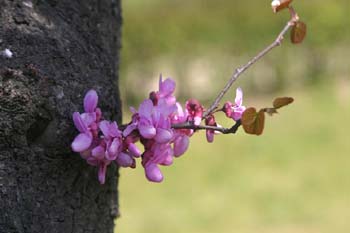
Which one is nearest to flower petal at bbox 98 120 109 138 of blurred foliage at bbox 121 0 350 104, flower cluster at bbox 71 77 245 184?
flower cluster at bbox 71 77 245 184

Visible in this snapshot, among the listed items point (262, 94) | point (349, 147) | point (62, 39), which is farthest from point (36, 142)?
point (262, 94)

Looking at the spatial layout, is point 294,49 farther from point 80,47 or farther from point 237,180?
point 80,47

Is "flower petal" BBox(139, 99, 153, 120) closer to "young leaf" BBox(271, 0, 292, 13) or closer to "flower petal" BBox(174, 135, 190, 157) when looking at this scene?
"flower petal" BBox(174, 135, 190, 157)

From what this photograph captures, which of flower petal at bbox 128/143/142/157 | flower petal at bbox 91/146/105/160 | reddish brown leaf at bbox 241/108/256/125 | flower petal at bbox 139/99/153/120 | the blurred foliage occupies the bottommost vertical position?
flower petal at bbox 91/146/105/160

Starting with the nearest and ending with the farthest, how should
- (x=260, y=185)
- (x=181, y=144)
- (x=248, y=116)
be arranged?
(x=248, y=116), (x=181, y=144), (x=260, y=185)

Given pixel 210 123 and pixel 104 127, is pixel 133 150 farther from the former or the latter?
pixel 210 123

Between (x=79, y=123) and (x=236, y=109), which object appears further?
(x=236, y=109)

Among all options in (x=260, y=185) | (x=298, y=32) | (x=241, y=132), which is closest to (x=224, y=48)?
(x=241, y=132)
